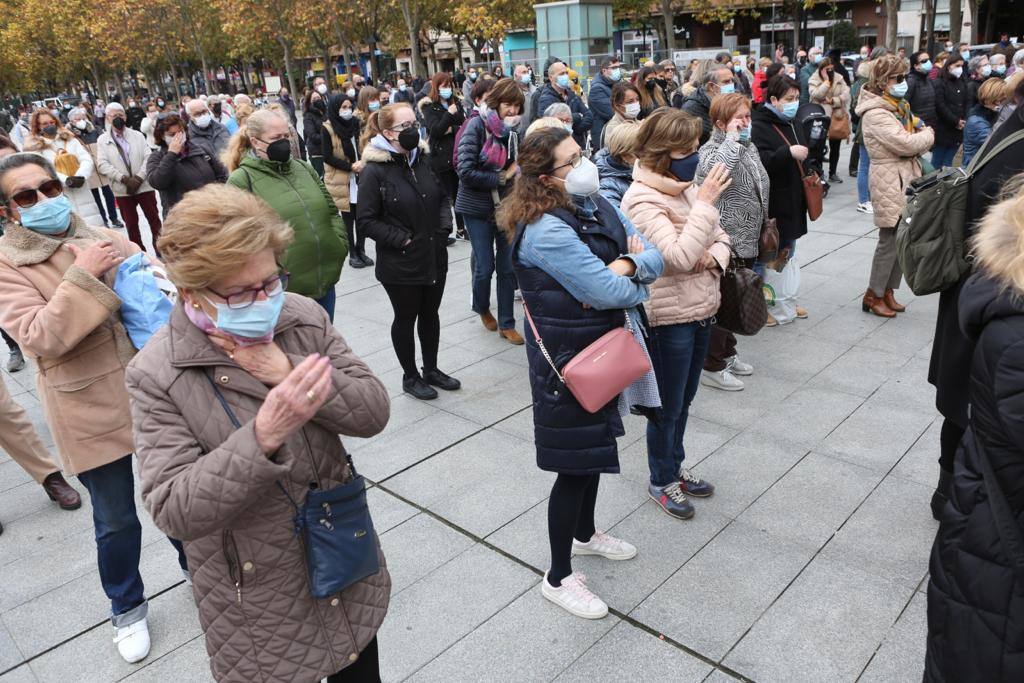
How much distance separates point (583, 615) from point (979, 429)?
5.81ft

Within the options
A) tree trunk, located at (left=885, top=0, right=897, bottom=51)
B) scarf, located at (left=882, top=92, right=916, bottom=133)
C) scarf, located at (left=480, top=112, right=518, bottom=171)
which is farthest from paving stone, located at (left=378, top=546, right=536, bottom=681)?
tree trunk, located at (left=885, top=0, right=897, bottom=51)

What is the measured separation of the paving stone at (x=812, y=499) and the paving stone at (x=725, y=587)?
0.30 ft

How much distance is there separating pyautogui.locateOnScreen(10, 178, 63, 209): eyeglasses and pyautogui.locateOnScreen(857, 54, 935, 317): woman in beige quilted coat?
5657 millimetres

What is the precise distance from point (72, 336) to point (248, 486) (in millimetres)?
1410

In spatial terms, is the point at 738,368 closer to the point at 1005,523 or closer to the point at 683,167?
the point at 683,167

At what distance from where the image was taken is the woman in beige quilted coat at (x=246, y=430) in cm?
172

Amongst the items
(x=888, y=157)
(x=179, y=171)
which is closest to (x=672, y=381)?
(x=888, y=157)

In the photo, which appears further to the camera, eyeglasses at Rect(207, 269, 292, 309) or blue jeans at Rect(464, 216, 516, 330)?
blue jeans at Rect(464, 216, 516, 330)

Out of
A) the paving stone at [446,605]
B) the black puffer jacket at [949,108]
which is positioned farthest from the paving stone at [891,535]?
the black puffer jacket at [949,108]

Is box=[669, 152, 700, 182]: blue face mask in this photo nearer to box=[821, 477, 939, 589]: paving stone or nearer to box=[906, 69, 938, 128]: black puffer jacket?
box=[821, 477, 939, 589]: paving stone

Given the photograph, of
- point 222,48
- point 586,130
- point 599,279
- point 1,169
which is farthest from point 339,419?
point 222,48

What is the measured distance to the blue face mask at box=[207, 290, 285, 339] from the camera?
5.98ft

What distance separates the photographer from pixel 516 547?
370 cm

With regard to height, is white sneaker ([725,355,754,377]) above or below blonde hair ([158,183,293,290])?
below
